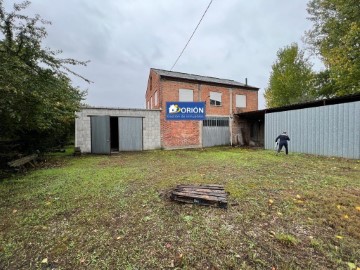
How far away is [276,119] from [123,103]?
71.9 feet

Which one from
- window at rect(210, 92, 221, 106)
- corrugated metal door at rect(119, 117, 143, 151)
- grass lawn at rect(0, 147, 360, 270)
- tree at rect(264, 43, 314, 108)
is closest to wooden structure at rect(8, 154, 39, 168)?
grass lawn at rect(0, 147, 360, 270)

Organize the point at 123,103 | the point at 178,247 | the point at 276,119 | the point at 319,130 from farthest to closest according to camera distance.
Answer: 1. the point at 123,103
2. the point at 276,119
3. the point at 319,130
4. the point at 178,247

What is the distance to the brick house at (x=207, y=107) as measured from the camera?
14484 mm

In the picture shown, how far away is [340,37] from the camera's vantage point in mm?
14234

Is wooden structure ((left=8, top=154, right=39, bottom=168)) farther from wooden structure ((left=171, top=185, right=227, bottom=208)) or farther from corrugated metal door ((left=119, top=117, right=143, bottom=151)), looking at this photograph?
wooden structure ((left=171, top=185, right=227, bottom=208))

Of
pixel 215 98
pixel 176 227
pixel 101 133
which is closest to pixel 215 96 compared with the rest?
pixel 215 98

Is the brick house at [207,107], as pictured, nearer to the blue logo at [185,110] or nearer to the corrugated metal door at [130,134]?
the blue logo at [185,110]

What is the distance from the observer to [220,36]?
10.4 m

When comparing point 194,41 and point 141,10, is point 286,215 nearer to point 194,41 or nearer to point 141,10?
point 194,41

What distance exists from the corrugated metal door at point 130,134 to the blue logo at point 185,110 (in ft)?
8.07

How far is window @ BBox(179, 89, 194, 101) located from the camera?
15002 millimetres

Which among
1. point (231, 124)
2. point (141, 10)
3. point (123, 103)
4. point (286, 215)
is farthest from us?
point (123, 103)

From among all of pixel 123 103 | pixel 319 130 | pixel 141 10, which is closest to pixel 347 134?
pixel 319 130

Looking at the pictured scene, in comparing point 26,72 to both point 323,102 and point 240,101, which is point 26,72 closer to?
point 323,102
